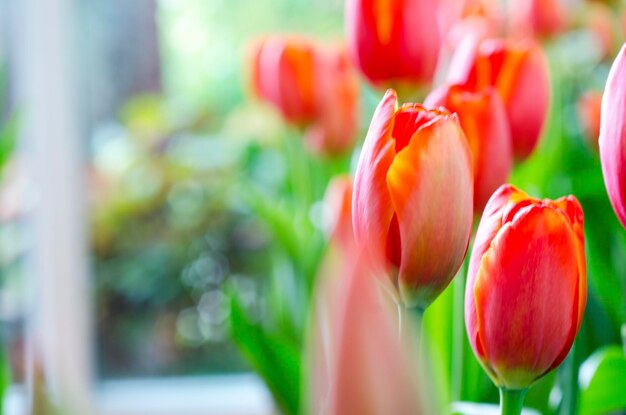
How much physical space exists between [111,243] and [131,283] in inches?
2.9

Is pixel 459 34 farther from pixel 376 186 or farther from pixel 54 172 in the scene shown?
pixel 54 172

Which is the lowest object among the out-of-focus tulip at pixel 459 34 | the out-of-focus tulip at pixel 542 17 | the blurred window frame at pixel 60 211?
the blurred window frame at pixel 60 211

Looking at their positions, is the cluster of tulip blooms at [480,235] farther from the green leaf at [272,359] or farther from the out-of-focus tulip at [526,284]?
the green leaf at [272,359]

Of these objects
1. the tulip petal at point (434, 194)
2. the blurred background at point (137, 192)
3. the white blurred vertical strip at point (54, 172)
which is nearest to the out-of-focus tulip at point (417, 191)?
the tulip petal at point (434, 194)

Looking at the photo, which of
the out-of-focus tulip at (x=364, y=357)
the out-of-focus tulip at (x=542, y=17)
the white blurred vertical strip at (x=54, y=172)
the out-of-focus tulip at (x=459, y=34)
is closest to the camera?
the out-of-focus tulip at (x=364, y=357)

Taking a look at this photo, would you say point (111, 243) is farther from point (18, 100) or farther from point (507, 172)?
point (507, 172)

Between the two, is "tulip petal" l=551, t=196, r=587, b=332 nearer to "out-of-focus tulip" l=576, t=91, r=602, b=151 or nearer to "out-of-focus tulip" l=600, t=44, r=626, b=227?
"out-of-focus tulip" l=600, t=44, r=626, b=227

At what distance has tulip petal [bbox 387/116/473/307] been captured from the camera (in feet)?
0.85

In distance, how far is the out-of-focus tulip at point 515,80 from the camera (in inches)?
16.0

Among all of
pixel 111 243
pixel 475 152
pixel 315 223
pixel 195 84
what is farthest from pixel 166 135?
pixel 475 152

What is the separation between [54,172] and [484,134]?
3.61ft

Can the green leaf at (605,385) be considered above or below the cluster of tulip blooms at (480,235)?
below

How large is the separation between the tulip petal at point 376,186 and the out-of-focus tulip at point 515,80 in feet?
0.47

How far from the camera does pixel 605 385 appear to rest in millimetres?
383
